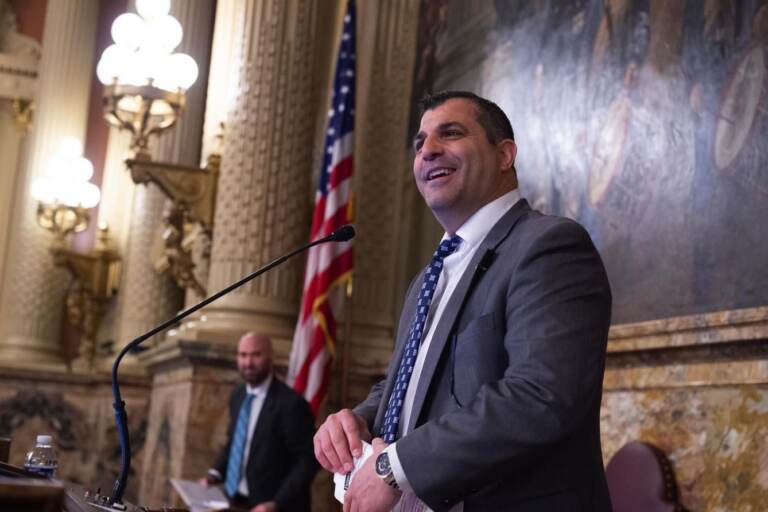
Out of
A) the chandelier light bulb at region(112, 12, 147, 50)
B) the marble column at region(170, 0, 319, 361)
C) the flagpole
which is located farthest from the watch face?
the chandelier light bulb at region(112, 12, 147, 50)

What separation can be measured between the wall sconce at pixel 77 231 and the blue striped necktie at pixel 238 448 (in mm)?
6799

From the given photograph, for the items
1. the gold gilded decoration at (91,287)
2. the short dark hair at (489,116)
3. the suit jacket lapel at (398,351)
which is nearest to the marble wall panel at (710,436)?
the suit jacket lapel at (398,351)

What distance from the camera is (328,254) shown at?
748 cm

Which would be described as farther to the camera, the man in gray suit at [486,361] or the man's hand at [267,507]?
the man's hand at [267,507]

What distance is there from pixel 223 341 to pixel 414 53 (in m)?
2.38

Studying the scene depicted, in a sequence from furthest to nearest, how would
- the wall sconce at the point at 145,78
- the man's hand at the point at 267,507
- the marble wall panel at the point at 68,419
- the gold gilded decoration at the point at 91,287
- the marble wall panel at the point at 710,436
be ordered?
the gold gilded decoration at the point at 91,287, the marble wall panel at the point at 68,419, the wall sconce at the point at 145,78, the man's hand at the point at 267,507, the marble wall panel at the point at 710,436

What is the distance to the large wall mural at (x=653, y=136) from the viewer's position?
14.4 ft

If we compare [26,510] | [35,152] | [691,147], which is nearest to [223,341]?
[691,147]

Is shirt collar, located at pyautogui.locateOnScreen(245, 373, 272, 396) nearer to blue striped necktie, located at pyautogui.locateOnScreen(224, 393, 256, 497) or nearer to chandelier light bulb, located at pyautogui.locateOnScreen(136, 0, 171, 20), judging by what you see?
blue striped necktie, located at pyautogui.locateOnScreen(224, 393, 256, 497)

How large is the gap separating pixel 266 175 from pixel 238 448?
2254 mm

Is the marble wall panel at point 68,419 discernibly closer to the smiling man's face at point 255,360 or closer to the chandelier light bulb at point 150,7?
the chandelier light bulb at point 150,7

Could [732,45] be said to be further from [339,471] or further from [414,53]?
[414,53]

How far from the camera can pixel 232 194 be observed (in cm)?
806

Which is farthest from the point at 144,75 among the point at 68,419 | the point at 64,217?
the point at 68,419
